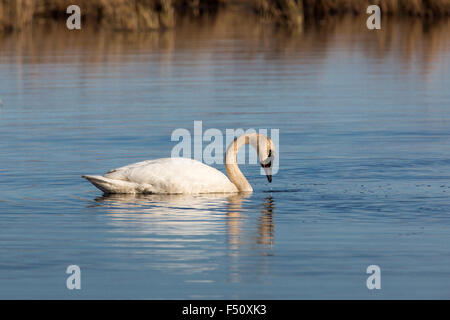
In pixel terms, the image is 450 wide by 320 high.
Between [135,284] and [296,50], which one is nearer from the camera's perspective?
[135,284]

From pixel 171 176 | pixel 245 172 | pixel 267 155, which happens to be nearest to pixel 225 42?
pixel 245 172

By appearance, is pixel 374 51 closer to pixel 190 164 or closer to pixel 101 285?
pixel 190 164

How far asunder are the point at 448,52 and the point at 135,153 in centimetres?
1563

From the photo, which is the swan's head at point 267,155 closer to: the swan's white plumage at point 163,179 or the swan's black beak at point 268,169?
the swan's black beak at point 268,169

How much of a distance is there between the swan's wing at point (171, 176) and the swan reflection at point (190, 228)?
0.38ft

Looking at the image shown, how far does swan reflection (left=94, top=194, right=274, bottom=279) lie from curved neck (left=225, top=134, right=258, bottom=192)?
0.17m

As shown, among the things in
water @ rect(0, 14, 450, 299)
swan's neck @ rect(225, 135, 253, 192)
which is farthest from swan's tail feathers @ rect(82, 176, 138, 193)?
swan's neck @ rect(225, 135, 253, 192)

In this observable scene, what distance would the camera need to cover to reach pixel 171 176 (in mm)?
12609

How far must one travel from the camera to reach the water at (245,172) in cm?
899

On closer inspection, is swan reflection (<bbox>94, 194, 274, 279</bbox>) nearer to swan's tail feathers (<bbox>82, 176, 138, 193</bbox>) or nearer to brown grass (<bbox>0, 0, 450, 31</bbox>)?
swan's tail feathers (<bbox>82, 176, 138, 193</bbox>)

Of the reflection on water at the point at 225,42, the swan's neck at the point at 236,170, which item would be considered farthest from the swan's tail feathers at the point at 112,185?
the reflection on water at the point at 225,42

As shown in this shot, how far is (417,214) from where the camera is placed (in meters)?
11.3
